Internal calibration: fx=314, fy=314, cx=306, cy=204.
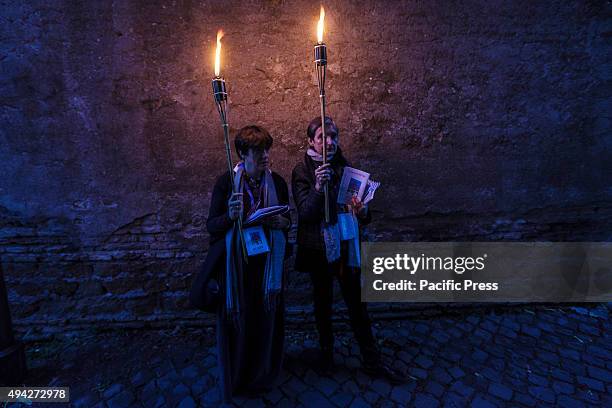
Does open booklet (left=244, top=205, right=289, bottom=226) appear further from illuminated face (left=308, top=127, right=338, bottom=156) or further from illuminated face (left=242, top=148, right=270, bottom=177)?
illuminated face (left=308, top=127, right=338, bottom=156)

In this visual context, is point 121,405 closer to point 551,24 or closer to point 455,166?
point 455,166

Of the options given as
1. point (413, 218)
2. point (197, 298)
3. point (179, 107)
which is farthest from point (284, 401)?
point (179, 107)

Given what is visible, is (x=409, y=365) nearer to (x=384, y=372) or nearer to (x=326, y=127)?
(x=384, y=372)

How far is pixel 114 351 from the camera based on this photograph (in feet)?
11.3

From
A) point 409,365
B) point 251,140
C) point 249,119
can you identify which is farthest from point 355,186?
point 409,365

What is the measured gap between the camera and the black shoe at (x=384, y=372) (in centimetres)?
286

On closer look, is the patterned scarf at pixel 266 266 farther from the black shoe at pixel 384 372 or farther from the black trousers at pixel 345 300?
the black shoe at pixel 384 372

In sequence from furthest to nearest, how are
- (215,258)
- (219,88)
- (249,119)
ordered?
(249,119), (215,258), (219,88)

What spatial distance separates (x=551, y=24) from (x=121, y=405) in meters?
5.77

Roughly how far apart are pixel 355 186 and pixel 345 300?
1055mm

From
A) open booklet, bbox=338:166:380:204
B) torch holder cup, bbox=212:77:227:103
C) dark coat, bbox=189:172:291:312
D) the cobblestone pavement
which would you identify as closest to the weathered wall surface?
the cobblestone pavement

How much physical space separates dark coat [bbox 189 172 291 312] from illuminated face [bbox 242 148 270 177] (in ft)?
0.63

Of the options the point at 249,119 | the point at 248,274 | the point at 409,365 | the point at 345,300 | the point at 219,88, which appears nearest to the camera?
the point at 219,88

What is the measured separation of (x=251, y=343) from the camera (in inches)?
107
